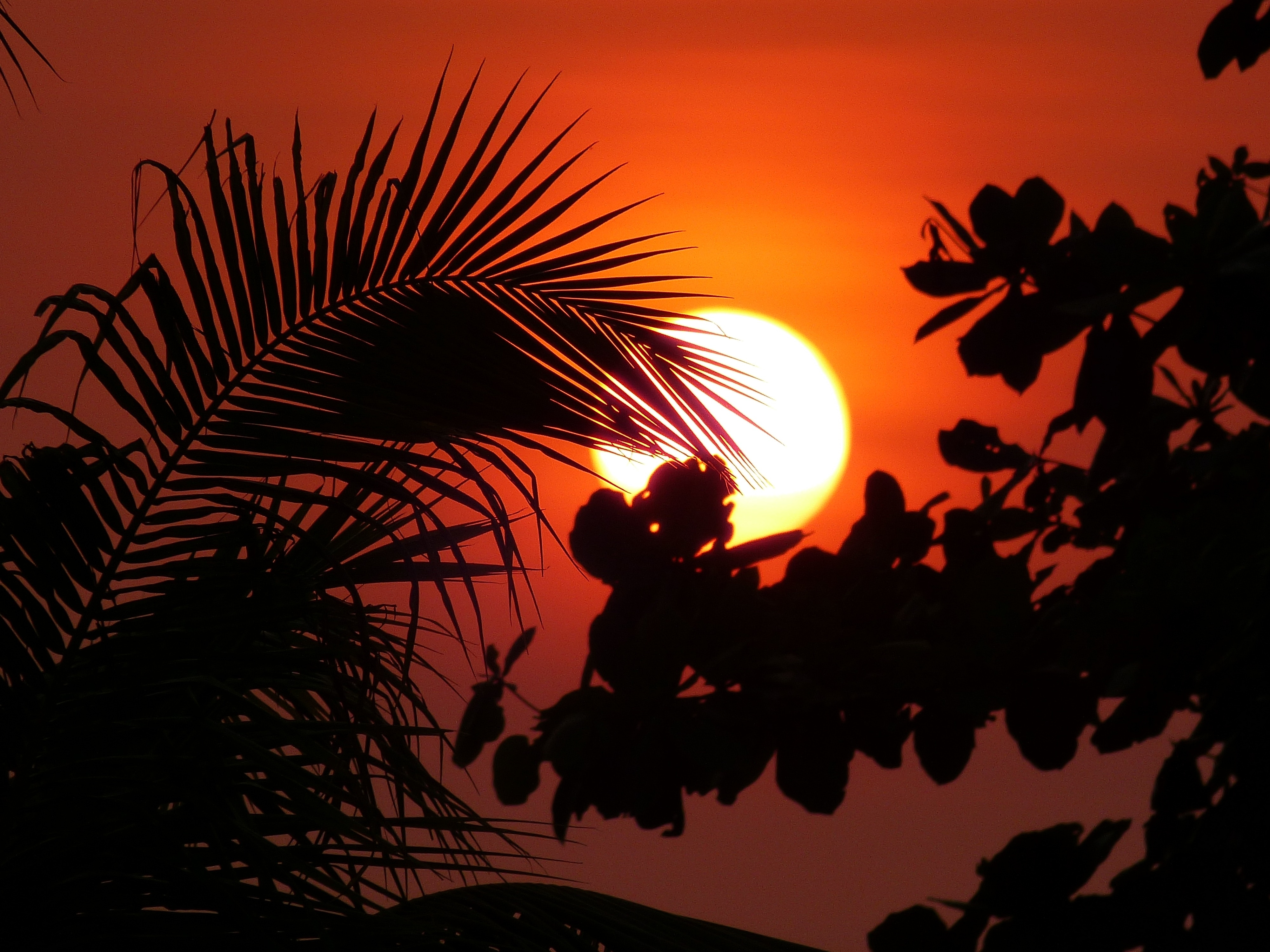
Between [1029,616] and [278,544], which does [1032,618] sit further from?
[278,544]

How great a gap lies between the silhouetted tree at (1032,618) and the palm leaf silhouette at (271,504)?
1.47 feet

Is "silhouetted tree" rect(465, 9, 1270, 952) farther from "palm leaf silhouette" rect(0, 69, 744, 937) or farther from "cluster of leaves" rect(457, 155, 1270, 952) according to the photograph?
"palm leaf silhouette" rect(0, 69, 744, 937)

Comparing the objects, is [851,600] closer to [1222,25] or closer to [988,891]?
[988,891]

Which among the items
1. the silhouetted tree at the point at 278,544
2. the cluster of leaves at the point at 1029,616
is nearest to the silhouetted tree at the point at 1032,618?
the cluster of leaves at the point at 1029,616

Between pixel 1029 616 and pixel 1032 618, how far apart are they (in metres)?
0.03

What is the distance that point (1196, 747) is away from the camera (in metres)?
1.88

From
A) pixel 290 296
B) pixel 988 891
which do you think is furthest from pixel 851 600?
pixel 290 296

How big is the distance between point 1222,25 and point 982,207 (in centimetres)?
71

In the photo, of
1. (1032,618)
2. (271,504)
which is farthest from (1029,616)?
(271,504)

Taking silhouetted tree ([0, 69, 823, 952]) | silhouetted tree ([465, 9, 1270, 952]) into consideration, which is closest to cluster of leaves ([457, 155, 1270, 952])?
silhouetted tree ([465, 9, 1270, 952])

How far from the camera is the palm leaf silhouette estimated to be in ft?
5.10

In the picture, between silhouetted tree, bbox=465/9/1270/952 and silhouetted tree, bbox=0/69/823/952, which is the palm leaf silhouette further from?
silhouetted tree, bbox=465/9/1270/952

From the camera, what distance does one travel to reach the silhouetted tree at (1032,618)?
182cm

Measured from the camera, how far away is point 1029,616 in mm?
2062
